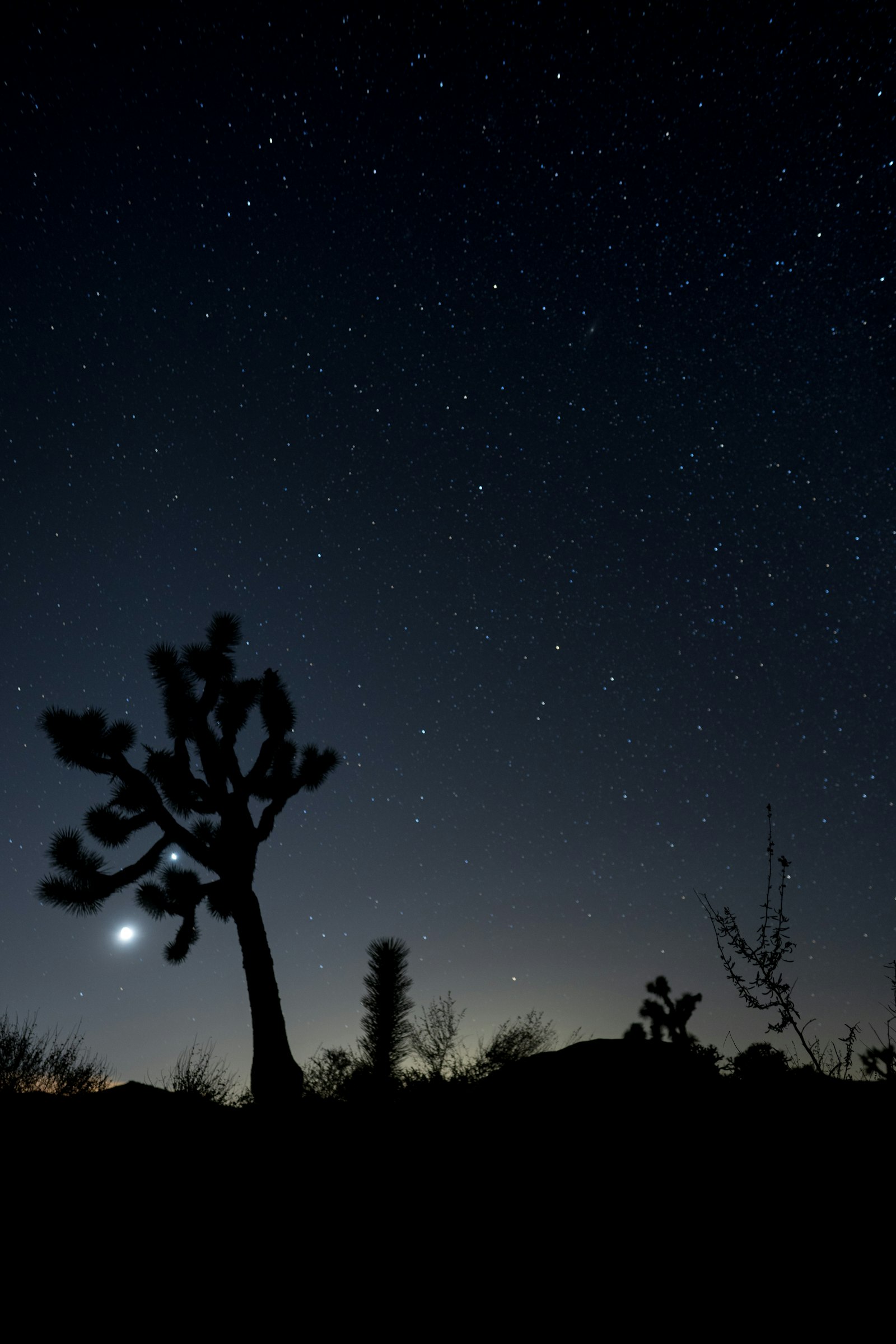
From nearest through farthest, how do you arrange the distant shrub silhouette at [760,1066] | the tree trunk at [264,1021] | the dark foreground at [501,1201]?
the dark foreground at [501,1201], the distant shrub silhouette at [760,1066], the tree trunk at [264,1021]

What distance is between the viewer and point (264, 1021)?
6.56 m

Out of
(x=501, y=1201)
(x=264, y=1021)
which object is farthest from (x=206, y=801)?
(x=501, y=1201)

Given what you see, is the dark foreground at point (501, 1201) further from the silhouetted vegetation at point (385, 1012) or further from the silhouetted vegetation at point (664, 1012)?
the silhouetted vegetation at point (664, 1012)

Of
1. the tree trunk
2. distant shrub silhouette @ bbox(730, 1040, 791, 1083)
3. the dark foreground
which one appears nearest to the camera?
the dark foreground

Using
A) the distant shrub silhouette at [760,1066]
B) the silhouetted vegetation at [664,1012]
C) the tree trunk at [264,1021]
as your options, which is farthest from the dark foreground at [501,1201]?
the silhouetted vegetation at [664,1012]

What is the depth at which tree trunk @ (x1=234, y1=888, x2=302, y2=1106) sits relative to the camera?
617cm

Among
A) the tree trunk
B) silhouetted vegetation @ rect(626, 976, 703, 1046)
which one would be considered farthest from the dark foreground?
silhouetted vegetation @ rect(626, 976, 703, 1046)

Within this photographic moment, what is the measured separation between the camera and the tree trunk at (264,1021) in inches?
243

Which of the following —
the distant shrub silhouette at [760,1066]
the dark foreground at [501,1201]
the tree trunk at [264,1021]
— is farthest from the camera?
the tree trunk at [264,1021]

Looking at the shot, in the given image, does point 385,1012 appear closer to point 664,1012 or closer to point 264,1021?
point 264,1021

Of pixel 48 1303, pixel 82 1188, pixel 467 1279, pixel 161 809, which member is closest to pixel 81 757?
pixel 161 809

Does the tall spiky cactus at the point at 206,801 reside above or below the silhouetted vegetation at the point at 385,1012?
above

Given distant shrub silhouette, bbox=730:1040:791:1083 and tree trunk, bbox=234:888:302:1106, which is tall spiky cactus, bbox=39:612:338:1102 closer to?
tree trunk, bbox=234:888:302:1106

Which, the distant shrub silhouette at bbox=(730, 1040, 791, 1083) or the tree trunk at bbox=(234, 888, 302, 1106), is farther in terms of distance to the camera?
the tree trunk at bbox=(234, 888, 302, 1106)
